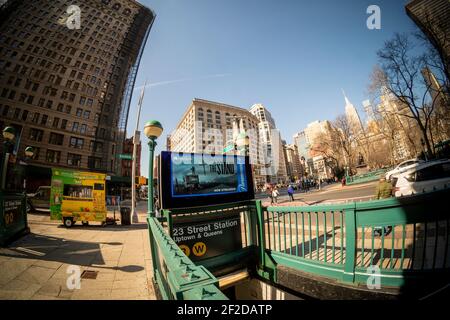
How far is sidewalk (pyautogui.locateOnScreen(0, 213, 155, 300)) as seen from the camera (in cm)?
313

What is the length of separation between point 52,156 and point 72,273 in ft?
104

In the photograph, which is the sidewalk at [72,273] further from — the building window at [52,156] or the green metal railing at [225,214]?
the building window at [52,156]

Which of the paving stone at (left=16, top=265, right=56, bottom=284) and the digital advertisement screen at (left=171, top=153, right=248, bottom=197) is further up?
the digital advertisement screen at (left=171, top=153, right=248, bottom=197)

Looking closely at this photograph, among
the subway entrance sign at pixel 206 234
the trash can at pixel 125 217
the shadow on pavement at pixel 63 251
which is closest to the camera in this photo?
the subway entrance sign at pixel 206 234

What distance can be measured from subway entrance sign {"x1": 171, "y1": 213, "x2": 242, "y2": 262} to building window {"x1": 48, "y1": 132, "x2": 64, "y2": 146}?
33.5 metres

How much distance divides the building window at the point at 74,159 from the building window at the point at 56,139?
2.14 m

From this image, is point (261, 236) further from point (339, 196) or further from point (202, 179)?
point (339, 196)

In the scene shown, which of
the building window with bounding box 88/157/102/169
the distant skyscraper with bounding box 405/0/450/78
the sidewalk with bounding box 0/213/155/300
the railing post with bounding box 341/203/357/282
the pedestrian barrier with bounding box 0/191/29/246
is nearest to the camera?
the railing post with bounding box 341/203/357/282

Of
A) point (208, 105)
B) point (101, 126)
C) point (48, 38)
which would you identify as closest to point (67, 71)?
point (48, 38)

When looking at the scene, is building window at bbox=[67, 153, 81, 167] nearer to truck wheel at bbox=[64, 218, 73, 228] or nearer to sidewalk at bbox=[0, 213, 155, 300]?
truck wheel at bbox=[64, 218, 73, 228]

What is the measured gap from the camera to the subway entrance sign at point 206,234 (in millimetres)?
4004

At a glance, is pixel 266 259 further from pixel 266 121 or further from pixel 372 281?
pixel 266 121

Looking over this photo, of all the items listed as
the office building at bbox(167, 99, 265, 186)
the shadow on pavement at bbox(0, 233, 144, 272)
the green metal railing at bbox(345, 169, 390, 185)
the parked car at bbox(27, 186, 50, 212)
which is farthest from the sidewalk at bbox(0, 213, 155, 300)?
the office building at bbox(167, 99, 265, 186)

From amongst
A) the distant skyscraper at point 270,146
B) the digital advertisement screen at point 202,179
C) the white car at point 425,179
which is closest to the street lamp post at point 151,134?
the digital advertisement screen at point 202,179
